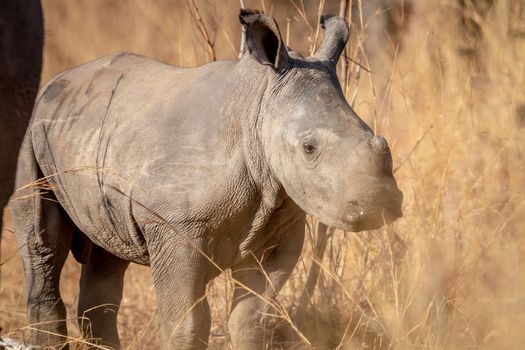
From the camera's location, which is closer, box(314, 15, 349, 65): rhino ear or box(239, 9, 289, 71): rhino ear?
box(239, 9, 289, 71): rhino ear

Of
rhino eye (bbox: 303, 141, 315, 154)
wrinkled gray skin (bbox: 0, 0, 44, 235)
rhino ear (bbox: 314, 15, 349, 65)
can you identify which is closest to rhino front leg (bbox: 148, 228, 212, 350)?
rhino eye (bbox: 303, 141, 315, 154)

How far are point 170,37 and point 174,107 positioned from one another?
508 cm

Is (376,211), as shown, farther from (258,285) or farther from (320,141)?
(258,285)

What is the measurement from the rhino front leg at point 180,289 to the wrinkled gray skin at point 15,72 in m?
1.51

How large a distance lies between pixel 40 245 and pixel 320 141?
1.80 metres

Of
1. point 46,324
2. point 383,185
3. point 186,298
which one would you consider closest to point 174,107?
point 186,298

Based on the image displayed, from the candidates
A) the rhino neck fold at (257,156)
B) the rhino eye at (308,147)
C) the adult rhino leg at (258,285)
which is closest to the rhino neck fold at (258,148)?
the rhino neck fold at (257,156)

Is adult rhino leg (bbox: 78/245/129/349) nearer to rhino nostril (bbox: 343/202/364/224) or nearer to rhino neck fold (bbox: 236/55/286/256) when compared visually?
rhino neck fold (bbox: 236/55/286/256)

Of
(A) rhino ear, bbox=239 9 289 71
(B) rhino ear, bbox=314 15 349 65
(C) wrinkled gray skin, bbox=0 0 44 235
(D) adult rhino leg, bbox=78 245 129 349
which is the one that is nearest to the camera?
(C) wrinkled gray skin, bbox=0 0 44 235

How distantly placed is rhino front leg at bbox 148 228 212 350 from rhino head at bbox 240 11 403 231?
516 millimetres

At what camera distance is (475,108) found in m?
6.04

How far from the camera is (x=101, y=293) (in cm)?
511

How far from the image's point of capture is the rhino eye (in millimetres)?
3678

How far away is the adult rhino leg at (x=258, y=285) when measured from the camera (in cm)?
425
